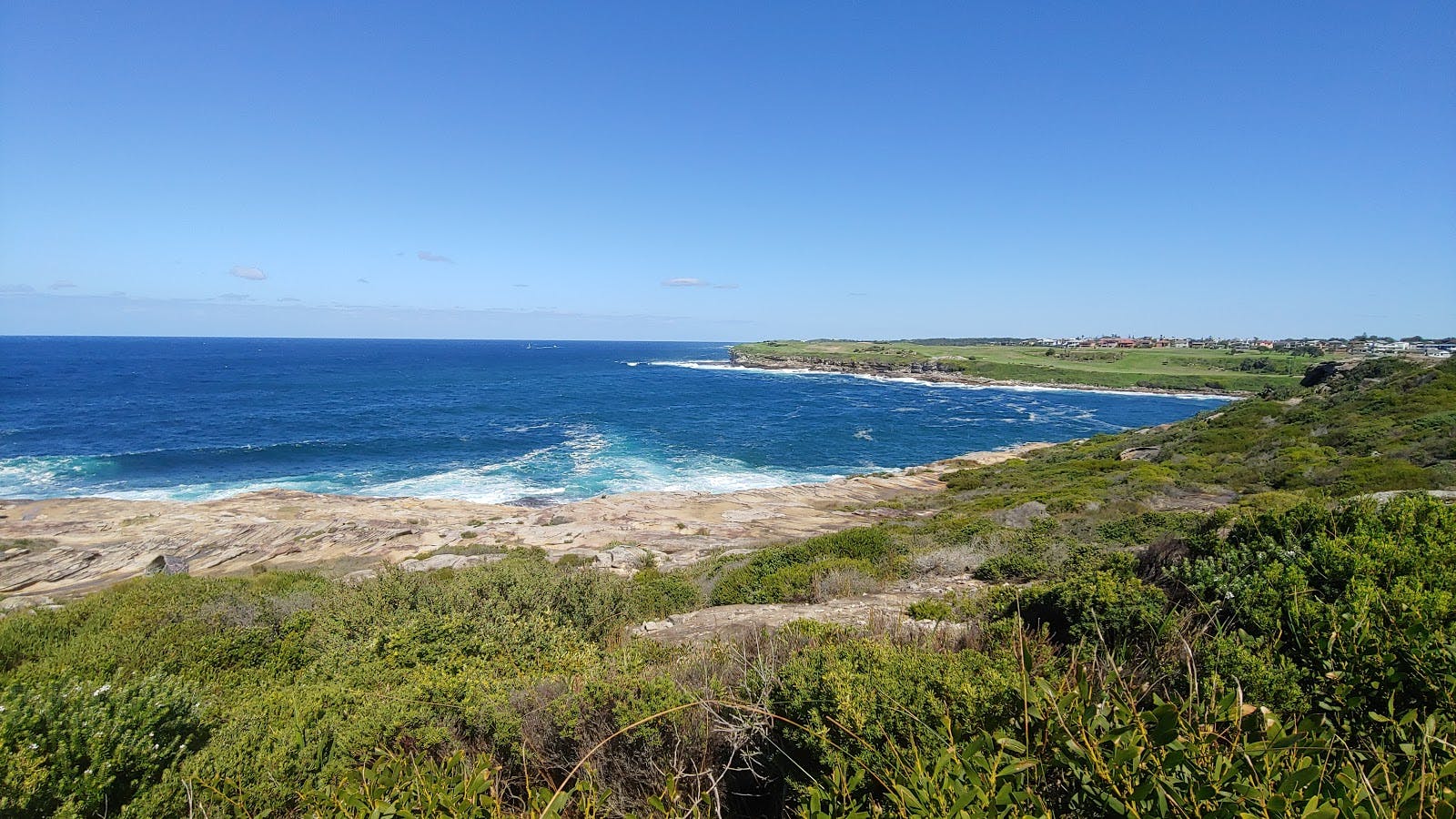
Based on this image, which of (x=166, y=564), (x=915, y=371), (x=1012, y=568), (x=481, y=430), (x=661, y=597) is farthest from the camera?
(x=915, y=371)

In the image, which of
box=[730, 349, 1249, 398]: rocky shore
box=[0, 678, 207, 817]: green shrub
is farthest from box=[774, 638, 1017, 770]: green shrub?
box=[730, 349, 1249, 398]: rocky shore

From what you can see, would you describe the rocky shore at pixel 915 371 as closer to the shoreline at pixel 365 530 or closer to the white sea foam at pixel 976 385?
the white sea foam at pixel 976 385

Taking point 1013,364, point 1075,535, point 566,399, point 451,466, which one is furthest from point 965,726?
point 1013,364

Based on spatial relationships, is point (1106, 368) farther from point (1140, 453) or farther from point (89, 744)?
point (89, 744)

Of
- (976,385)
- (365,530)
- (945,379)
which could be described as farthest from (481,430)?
(945,379)

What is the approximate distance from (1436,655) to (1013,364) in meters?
136

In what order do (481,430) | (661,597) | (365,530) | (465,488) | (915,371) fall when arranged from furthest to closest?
(915,371) → (481,430) → (465,488) → (365,530) → (661,597)

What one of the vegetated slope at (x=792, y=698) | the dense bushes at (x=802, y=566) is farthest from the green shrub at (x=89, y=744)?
the dense bushes at (x=802, y=566)

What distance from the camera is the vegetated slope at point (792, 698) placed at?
2.31m

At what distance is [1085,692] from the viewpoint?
95.4 inches

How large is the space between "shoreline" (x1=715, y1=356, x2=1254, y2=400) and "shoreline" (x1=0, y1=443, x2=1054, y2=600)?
272 ft

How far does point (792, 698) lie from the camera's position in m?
4.16

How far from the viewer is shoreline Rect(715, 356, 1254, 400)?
3720 inches

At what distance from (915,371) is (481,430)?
9425 centimetres
